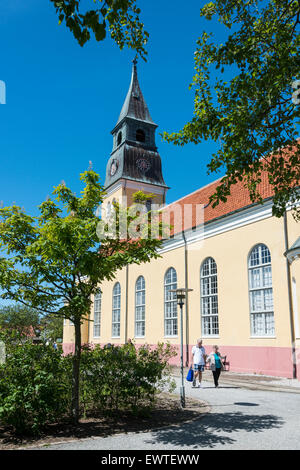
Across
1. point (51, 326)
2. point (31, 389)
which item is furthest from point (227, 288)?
point (51, 326)

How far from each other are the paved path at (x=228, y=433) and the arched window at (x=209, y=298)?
11711 millimetres

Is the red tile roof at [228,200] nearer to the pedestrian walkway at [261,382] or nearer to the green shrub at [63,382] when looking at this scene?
the pedestrian walkway at [261,382]

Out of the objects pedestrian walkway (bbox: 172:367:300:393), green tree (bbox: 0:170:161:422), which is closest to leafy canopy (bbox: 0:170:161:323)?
green tree (bbox: 0:170:161:422)

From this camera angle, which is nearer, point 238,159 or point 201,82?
point 238,159

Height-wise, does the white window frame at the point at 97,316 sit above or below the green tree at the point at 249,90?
below

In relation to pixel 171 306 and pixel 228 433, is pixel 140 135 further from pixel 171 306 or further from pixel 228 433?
pixel 228 433

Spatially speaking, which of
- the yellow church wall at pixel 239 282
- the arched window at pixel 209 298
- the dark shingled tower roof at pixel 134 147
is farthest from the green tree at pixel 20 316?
the yellow church wall at pixel 239 282

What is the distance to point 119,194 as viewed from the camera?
41.0m

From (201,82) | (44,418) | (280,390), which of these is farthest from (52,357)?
(280,390)

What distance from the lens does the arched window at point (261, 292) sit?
63.8 ft

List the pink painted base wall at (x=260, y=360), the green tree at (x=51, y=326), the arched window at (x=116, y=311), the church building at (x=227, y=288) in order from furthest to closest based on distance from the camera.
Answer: the arched window at (x=116, y=311) → the church building at (x=227, y=288) → the pink painted base wall at (x=260, y=360) → the green tree at (x=51, y=326)

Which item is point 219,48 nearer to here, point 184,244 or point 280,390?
point 280,390

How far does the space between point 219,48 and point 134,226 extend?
4.29 metres

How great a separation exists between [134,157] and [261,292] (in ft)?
83.9
